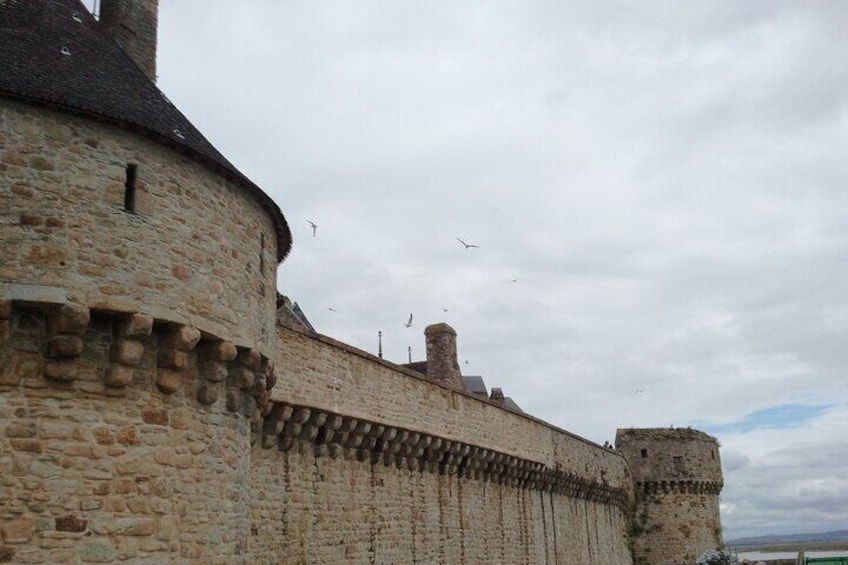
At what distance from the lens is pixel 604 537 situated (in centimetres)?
2977

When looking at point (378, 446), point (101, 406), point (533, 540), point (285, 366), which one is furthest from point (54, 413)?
point (533, 540)

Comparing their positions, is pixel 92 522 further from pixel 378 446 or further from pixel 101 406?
pixel 378 446

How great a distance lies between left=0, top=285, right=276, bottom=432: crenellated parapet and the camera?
712cm

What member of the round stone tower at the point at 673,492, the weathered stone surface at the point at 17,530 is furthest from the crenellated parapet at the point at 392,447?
the round stone tower at the point at 673,492

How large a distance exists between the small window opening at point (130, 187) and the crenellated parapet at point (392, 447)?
493 cm

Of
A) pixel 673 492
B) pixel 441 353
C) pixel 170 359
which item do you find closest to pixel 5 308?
pixel 170 359

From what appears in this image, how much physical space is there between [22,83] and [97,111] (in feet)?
2.12

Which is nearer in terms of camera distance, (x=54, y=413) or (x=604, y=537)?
(x=54, y=413)

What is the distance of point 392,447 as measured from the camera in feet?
51.7

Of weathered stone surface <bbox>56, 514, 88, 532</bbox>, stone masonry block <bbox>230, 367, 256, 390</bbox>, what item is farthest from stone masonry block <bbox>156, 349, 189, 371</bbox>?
Result: weathered stone surface <bbox>56, 514, 88, 532</bbox>

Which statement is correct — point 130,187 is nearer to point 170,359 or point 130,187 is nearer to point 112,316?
point 112,316

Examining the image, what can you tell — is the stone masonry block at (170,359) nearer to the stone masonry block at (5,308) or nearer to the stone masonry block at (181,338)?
the stone masonry block at (181,338)

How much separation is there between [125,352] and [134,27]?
19.1 ft

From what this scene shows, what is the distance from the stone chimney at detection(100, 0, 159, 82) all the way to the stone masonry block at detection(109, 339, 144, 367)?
4.97 m
